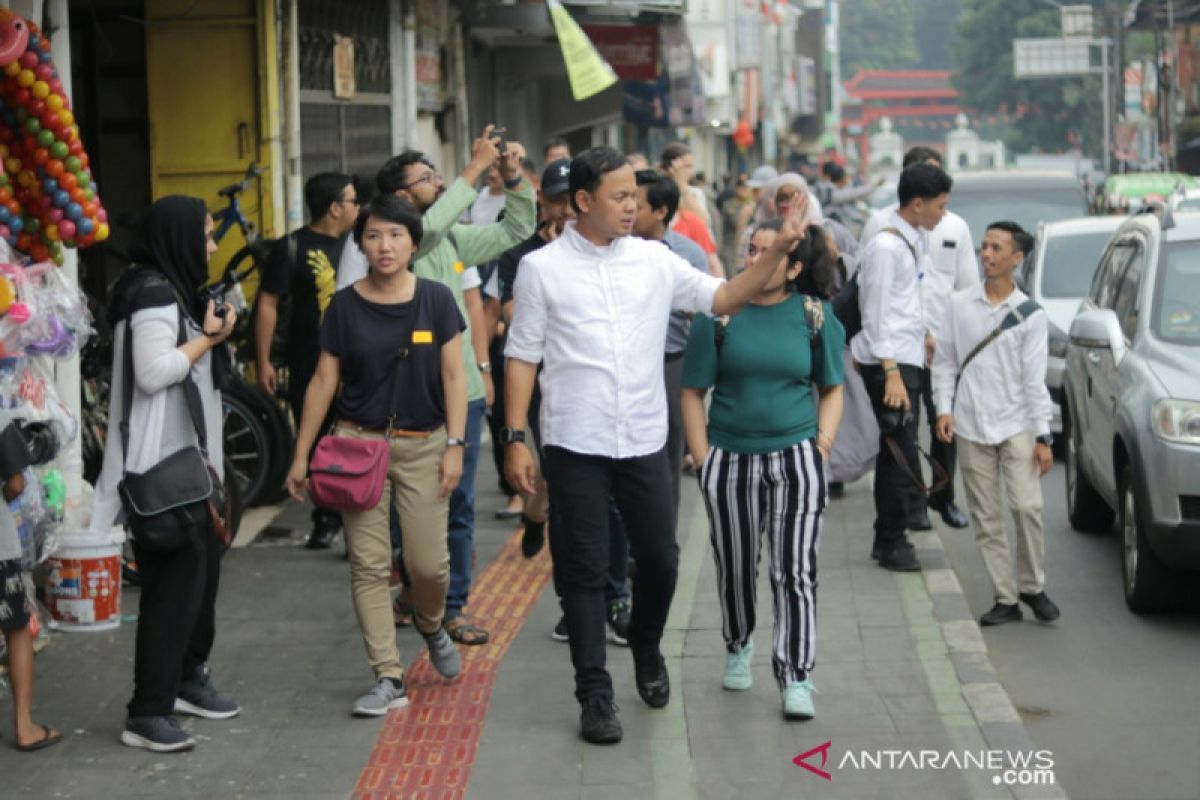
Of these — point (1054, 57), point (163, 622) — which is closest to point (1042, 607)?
point (163, 622)

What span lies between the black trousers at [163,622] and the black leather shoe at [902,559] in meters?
3.95

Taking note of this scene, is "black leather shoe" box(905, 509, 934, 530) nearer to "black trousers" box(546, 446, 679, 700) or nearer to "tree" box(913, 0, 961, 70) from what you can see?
"black trousers" box(546, 446, 679, 700)

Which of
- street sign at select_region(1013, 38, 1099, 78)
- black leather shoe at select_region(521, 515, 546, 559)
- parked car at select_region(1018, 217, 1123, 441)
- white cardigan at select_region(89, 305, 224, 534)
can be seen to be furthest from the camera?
street sign at select_region(1013, 38, 1099, 78)

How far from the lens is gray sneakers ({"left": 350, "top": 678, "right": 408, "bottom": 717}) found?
6910 millimetres

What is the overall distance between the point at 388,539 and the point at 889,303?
3.20 metres

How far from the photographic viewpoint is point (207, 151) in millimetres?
11828

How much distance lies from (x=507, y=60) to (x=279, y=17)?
35.2 ft

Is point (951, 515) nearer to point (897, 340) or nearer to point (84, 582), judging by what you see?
point (897, 340)

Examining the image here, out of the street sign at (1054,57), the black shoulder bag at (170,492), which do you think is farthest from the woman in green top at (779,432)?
the street sign at (1054,57)

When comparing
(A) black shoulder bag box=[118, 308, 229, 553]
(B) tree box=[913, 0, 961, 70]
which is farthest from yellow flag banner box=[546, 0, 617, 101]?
(B) tree box=[913, 0, 961, 70]

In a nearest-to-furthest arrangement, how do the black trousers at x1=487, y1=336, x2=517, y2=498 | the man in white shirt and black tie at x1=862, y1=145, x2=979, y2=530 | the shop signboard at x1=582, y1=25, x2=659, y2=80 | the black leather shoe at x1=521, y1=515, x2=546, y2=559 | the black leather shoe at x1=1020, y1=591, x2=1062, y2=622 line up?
the black leather shoe at x1=1020, y1=591, x2=1062, y2=622 → the black leather shoe at x1=521, y1=515, x2=546, y2=559 → the black trousers at x1=487, y1=336, x2=517, y2=498 → the man in white shirt and black tie at x1=862, y1=145, x2=979, y2=530 → the shop signboard at x1=582, y1=25, x2=659, y2=80

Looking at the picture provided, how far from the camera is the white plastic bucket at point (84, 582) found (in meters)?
8.16

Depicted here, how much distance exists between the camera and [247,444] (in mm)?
10891

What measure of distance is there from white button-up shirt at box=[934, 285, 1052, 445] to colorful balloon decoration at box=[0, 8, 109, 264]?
3.65 m
